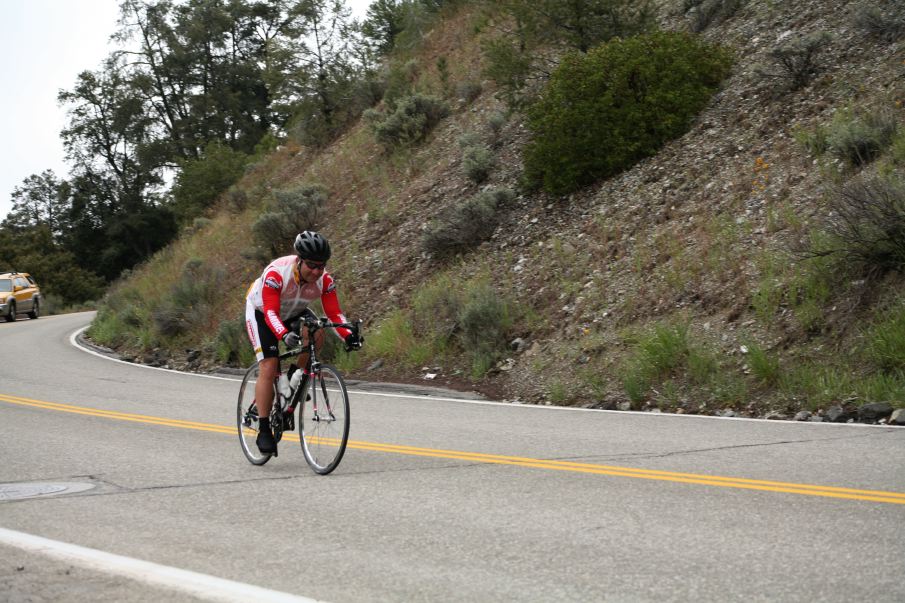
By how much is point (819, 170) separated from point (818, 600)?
11712 millimetres

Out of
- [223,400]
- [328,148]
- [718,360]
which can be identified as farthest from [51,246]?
[718,360]

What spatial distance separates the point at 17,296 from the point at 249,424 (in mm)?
30942

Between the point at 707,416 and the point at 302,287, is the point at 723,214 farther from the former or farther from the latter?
the point at 302,287

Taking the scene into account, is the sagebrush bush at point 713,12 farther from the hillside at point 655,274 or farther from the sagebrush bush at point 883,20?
the sagebrush bush at point 883,20

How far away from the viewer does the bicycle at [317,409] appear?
7.69 meters

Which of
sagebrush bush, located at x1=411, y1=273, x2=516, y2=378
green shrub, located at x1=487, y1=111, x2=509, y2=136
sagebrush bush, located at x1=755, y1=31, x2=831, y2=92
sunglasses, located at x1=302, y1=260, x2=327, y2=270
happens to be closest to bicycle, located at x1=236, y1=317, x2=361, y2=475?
sunglasses, located at x1=302, y1=260, x2=327, y2=270

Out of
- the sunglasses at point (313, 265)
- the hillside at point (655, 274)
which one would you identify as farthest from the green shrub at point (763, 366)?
the sunglasses at point (313, 265)

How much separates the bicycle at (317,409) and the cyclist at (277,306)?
0.10m

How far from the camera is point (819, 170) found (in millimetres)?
14695

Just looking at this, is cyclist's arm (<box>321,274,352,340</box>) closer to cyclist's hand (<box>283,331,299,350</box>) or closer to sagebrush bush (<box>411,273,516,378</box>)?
cyclist's hand (<box>283,331,299,350</box>)

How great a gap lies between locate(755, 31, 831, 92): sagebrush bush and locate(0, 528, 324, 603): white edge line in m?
15.3

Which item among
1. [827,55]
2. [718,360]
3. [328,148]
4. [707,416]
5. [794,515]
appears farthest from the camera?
[328,148]

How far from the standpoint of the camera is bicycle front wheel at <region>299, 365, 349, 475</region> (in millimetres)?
7668

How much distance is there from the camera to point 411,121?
26312 millimetres
